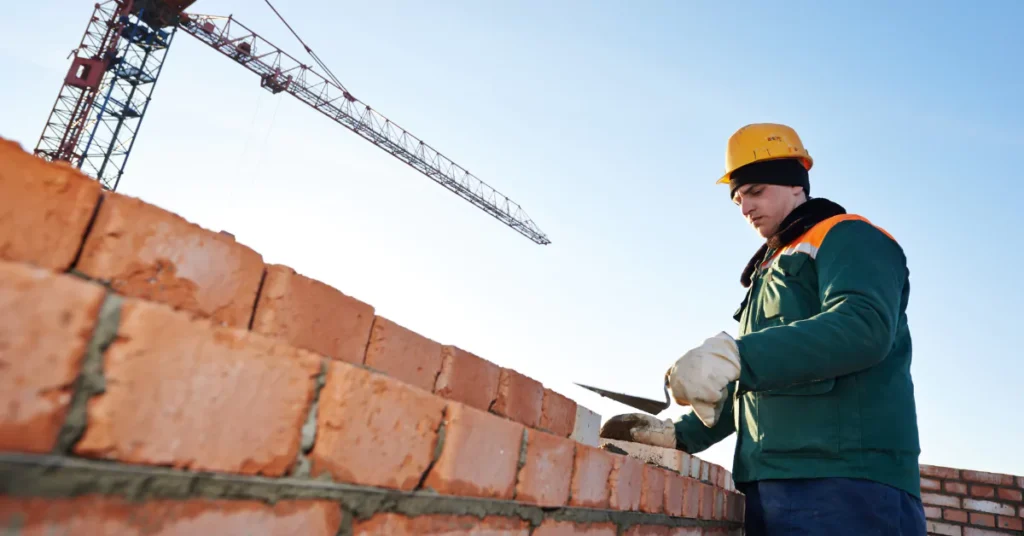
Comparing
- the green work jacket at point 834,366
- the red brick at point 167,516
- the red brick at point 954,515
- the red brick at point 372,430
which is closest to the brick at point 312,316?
the red brick at point 372,430

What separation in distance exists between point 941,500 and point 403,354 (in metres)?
5.88

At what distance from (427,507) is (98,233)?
2.39 ft

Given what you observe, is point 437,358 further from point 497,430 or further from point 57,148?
point 57,148

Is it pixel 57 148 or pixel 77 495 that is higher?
pixel 57 148

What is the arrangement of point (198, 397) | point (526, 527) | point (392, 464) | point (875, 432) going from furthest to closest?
point (875, 432)
point (526, 527)
point (392, 464)
point (198, 397)

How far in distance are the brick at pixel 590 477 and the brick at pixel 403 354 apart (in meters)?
0.52

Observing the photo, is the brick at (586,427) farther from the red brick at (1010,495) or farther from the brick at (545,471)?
the red brick at (1010,495)

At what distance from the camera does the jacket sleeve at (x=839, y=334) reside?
1.63 metres

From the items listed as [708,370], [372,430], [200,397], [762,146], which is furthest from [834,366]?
[200,397]

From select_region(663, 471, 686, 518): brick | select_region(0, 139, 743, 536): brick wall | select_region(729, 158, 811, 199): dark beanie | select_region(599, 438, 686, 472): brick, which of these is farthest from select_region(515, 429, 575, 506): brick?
select_region(729, 158, 811, 199): dark beanie

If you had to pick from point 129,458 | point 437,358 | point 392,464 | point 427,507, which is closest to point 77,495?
point 129,458

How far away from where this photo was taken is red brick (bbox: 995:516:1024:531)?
4.94 meters

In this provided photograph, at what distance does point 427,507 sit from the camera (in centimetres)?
113

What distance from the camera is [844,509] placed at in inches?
69.6
